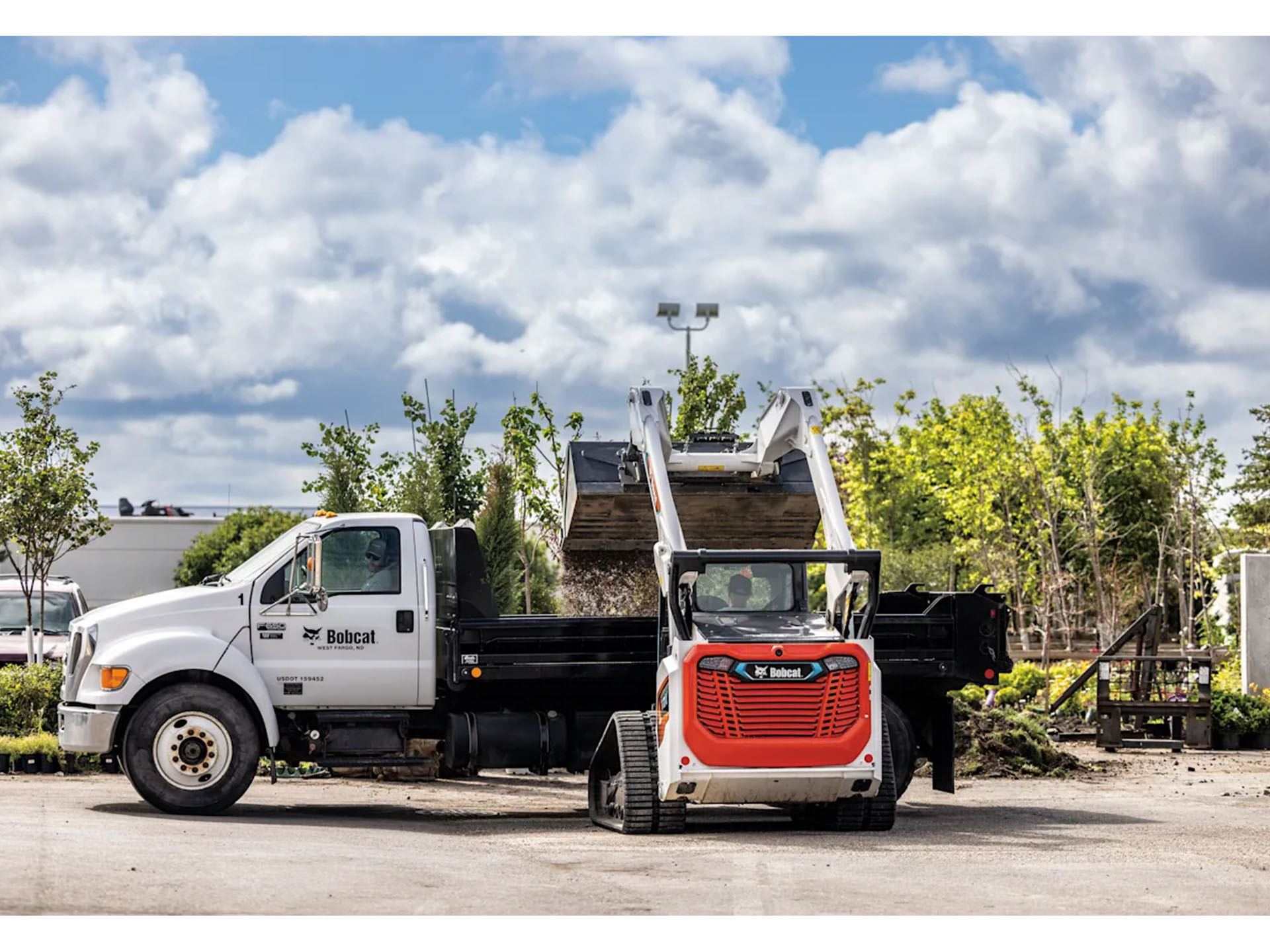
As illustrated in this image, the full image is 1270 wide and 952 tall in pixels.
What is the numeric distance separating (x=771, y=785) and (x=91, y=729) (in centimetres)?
527

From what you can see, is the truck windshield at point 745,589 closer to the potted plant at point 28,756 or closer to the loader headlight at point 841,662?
the loader headlight at point 841,662

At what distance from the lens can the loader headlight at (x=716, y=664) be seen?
11.9 metres

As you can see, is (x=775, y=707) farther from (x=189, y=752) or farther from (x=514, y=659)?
(x=189, y=752)

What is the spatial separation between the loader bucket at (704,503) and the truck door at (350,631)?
6.21 ft

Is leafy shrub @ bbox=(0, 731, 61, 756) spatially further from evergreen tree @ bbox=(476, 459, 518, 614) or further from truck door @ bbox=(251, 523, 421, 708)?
evergreen tree @ bbox=(476, 459, 518, 614)

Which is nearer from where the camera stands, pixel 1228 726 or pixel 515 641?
pixel 515 641

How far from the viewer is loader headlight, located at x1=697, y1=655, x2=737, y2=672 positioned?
11.9 meters

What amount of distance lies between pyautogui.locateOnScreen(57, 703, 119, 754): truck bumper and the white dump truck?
19 mm

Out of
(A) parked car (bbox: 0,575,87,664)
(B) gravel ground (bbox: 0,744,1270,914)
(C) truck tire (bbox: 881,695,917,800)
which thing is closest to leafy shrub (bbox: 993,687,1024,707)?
(B) gravel ground (bbox: 0,744,1270,914)

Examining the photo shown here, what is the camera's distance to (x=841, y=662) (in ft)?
39.6

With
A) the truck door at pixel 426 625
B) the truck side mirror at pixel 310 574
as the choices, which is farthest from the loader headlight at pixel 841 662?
the truck side mirror at pixel 310 574

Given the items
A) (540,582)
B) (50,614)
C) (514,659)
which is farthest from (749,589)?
(540,582)

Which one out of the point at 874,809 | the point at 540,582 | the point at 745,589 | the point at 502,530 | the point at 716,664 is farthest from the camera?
the point at 540,582

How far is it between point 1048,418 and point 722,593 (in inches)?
1102
